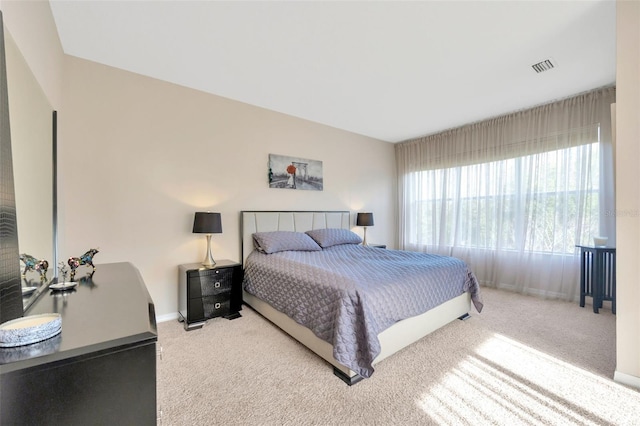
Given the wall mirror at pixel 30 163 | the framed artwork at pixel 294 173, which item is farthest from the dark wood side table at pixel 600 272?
the wall mirror at pixel 30 163

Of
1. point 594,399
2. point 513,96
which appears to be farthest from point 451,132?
point 594,399

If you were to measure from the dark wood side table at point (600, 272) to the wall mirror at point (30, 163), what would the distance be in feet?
15.1

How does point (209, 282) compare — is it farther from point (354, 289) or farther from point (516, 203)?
point (516, 203)

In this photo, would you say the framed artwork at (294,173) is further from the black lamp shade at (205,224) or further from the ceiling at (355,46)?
the black lamp shade at (205,224)

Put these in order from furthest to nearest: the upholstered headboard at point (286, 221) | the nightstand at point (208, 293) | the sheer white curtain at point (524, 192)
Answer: the upholstered headboard at point (286, 221) < the sheer white curtain at point (524, 192) < the nightstand at point (208, 293)

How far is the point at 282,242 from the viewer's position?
130 inches

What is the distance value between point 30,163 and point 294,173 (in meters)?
2.88

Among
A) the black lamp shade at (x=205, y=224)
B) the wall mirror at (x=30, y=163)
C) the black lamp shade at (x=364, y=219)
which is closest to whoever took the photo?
the wall mirror at (x=30, y=163)

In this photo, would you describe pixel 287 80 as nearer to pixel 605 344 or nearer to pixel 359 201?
pixel 359 201

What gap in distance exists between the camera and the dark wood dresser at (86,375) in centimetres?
61

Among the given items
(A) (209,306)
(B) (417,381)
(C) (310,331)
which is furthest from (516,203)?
(A) (209,306)

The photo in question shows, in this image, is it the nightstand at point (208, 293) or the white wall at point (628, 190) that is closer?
the white wall at point (628, 190)

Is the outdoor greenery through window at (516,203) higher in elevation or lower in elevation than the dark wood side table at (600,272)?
higher

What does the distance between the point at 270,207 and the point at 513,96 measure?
3.36m
